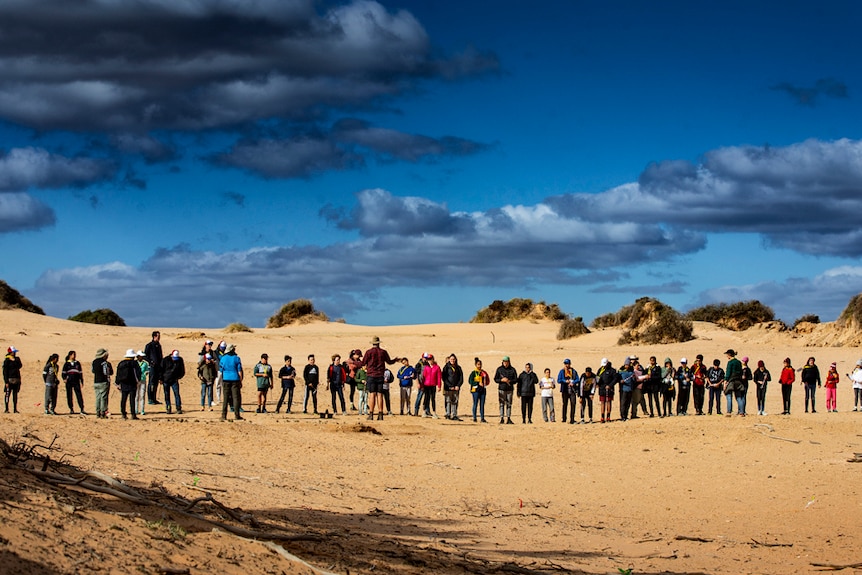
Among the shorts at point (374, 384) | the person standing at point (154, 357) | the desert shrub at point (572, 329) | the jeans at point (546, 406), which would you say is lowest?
the jeans at point (546, 406)

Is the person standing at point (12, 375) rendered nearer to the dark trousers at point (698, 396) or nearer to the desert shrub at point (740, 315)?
the dark trousers at point (698, 396)

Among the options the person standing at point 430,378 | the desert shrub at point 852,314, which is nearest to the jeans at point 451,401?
the person standing at point 430,378

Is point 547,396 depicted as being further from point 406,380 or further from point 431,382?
point 406,380

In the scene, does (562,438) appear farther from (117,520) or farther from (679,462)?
(117,520)

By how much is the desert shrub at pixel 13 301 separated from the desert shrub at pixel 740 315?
1508 inches

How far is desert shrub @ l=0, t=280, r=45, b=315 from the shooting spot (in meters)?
53.2

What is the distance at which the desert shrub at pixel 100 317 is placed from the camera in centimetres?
5862

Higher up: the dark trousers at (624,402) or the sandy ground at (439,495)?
the dark trousers at (624,402)

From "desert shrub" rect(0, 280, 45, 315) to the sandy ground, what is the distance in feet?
90.6

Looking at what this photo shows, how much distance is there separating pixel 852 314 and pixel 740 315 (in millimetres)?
10675

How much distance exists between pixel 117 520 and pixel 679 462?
538 inches

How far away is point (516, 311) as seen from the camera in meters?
61.8

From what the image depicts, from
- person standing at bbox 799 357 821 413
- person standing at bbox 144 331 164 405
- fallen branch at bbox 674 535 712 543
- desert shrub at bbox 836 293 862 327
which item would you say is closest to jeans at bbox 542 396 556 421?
person standing at bbox 799 357 821 413

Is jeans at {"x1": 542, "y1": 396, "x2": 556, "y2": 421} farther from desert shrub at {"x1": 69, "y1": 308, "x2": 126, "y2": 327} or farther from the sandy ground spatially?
desert shrub at {"x1": 69, "y1": 308, "x2": 126, "y2": 327}
